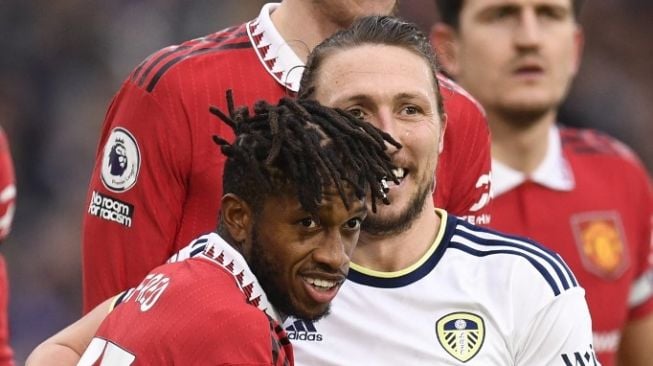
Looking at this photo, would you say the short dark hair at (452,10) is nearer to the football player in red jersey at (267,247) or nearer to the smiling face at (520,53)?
the smiling face at (520,53)

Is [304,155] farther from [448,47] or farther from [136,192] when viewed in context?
[448,47]

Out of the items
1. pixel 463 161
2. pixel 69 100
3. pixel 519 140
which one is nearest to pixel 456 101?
pixel 463 161

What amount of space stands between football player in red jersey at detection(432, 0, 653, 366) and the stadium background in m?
4.45

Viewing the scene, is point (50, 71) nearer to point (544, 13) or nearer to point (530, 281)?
point (544, 13)

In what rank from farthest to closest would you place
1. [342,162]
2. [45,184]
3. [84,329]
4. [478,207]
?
1. [45,184]
2. [478,207]
3. [84,329]
4. [342,162]

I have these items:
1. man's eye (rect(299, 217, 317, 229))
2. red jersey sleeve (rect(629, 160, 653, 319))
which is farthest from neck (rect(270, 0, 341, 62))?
red jersey sleeve (rect(629, 160, 653, 319))

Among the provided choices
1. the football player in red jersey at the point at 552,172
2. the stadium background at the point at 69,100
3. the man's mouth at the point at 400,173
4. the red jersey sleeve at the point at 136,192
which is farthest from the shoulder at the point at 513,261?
the stadium background at the point at 69,100

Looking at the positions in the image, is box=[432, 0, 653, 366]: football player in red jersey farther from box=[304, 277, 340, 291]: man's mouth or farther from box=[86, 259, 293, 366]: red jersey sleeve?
box=[86, 259, 293, 366]: red jersey sleeve

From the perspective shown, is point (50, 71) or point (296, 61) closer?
point (296, 61)

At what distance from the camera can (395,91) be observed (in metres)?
3.64

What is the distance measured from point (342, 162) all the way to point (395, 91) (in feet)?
2.00

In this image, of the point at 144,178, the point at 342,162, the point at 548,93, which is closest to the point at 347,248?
the point at 342,162

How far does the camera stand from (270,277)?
3107 millimetres

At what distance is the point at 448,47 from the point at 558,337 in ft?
8.40
